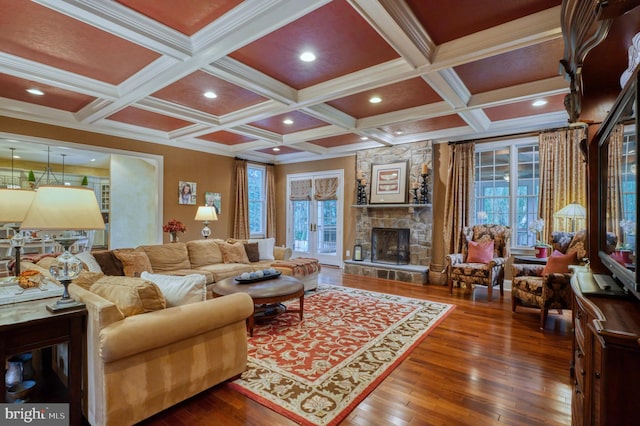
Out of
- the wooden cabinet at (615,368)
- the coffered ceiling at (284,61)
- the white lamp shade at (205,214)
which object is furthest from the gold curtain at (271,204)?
the wooden cabinet at (615,368)

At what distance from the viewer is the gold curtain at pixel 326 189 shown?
7711 millimetres

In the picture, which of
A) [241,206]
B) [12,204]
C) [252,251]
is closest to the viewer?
[12,204]

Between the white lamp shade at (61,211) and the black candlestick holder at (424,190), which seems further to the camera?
the black candlestick holder at (424,190)

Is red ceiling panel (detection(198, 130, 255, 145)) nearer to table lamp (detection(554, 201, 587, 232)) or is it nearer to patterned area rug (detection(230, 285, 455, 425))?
patterned area rug (detection(230, 285, 455, 425))

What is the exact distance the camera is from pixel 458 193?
18.8 ft

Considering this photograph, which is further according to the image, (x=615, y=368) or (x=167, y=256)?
(x=167, y=256)

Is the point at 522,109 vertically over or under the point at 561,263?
over

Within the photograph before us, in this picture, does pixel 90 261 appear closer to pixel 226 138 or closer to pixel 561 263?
pixel 226 138

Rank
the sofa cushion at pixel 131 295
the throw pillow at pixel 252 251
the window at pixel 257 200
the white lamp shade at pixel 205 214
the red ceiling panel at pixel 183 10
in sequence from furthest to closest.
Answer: the window at pixel 257 200
the throw pillow at pixel 252 251
the white lamp shade at pixel 205 214
the red ceiling panel at pixel 183 10
the sofa cushion at pixel 131 295

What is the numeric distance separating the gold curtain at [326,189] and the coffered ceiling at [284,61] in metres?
2.52

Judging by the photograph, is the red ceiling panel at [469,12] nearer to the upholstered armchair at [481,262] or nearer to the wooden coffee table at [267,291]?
the wooden coffee table at [267,291]

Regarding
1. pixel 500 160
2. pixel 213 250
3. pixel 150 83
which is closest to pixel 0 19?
pixel 150 83

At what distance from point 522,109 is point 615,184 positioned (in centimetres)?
356

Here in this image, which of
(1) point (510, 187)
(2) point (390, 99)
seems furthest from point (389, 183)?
(2) point (390, 99)
